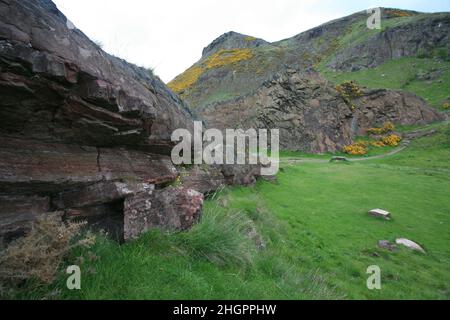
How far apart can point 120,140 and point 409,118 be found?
46368 mm

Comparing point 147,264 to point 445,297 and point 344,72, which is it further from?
point 344,72

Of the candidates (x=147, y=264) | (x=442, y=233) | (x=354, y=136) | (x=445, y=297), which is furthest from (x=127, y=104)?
(x=354, y=136)

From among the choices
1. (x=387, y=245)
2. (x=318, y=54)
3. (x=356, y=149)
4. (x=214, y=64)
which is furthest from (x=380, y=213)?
(x=318, y=54)

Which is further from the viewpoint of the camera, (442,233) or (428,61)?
(428,61)

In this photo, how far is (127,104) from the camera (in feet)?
20.1

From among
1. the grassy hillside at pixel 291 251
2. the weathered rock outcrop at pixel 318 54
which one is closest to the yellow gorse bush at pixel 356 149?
the grassy hillside at pixel 291 251

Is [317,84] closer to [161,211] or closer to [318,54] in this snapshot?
[161,211]

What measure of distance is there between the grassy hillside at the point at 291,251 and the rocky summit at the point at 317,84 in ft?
56.6

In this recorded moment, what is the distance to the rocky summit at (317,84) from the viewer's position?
35656 mm

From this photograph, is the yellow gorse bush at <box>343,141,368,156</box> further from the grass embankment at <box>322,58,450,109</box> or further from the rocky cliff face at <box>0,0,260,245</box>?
the rocky cliff face at <box>0,0,260,245</box>

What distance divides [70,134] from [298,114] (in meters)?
32.5

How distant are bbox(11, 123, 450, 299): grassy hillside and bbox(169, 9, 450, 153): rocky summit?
56.6 feet

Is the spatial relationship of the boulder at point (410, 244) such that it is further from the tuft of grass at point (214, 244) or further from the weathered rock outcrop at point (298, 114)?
the weathered rock outcrop at point (298, 114)

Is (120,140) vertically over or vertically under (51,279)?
over
